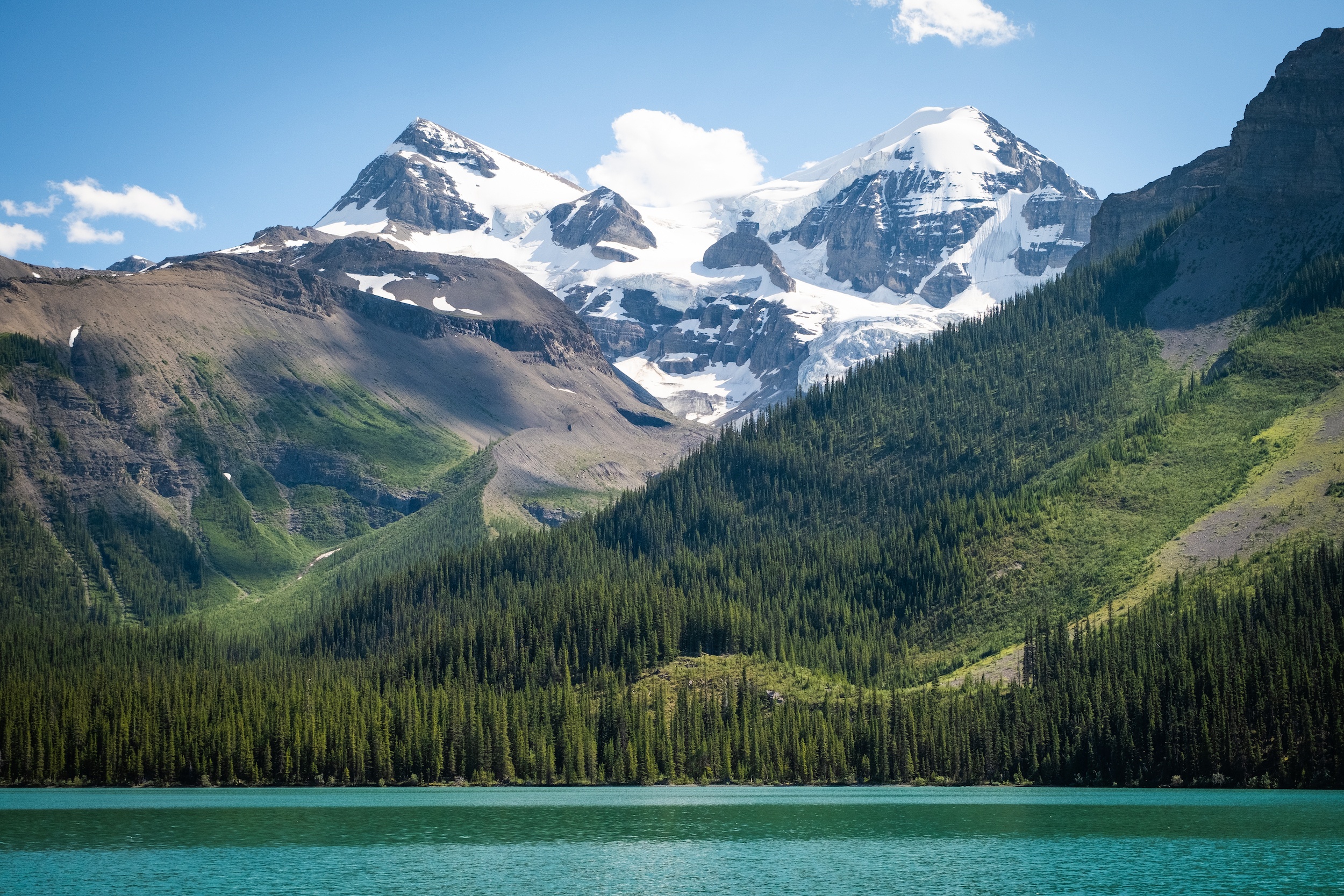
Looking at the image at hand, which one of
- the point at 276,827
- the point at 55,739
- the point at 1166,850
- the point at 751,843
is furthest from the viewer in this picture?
the point at 55,739

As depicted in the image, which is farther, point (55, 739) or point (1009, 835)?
point (55, 739)

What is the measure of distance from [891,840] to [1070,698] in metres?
81.1

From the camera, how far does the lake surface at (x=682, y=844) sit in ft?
330

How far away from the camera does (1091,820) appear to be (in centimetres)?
13912

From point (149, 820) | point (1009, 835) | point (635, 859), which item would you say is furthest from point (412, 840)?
point (1009, 835)

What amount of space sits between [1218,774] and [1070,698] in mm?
26428

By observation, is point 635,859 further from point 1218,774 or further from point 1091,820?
point 1218,774

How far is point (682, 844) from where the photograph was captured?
409 ft

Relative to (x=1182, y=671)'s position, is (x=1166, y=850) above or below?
below

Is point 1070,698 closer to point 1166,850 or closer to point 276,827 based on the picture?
point 1166,850

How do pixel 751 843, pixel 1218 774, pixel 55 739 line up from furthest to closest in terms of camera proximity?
pixel 55 739, pixel 1218 774, pixel 751 843

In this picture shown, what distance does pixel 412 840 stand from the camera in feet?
417

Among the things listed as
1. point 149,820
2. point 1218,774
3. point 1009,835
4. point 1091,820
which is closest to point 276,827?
point 149,820

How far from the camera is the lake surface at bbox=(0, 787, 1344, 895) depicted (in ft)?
330
